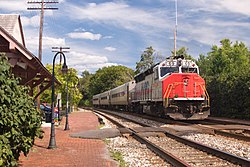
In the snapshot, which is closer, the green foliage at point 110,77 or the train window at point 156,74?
the train window at point 156,74

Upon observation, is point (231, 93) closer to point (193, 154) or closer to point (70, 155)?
point (193, 154)

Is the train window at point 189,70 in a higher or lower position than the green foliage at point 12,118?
higher

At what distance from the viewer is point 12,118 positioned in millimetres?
4750

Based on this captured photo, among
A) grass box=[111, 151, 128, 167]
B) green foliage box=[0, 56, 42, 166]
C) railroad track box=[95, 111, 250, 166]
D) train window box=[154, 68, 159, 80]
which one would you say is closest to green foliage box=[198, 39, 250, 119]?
train window box=[154, 68, 159, 80]

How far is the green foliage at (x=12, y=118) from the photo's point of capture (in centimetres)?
453

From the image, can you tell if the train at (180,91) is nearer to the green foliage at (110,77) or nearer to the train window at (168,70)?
the train window at (168,70)

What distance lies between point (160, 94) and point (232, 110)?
9.26 m

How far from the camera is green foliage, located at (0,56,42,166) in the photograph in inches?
178

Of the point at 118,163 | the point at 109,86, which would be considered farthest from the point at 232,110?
the point at 109,86

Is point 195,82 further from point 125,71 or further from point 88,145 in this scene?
point 125,71

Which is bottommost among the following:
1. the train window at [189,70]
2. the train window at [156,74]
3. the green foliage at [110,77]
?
the train window at [156,74]

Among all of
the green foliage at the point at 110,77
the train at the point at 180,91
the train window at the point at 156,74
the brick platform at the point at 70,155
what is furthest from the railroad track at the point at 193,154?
the green foliage at the point at 110,77

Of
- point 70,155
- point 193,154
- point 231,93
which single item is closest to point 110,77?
point 231,93

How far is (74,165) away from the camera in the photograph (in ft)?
24.3
